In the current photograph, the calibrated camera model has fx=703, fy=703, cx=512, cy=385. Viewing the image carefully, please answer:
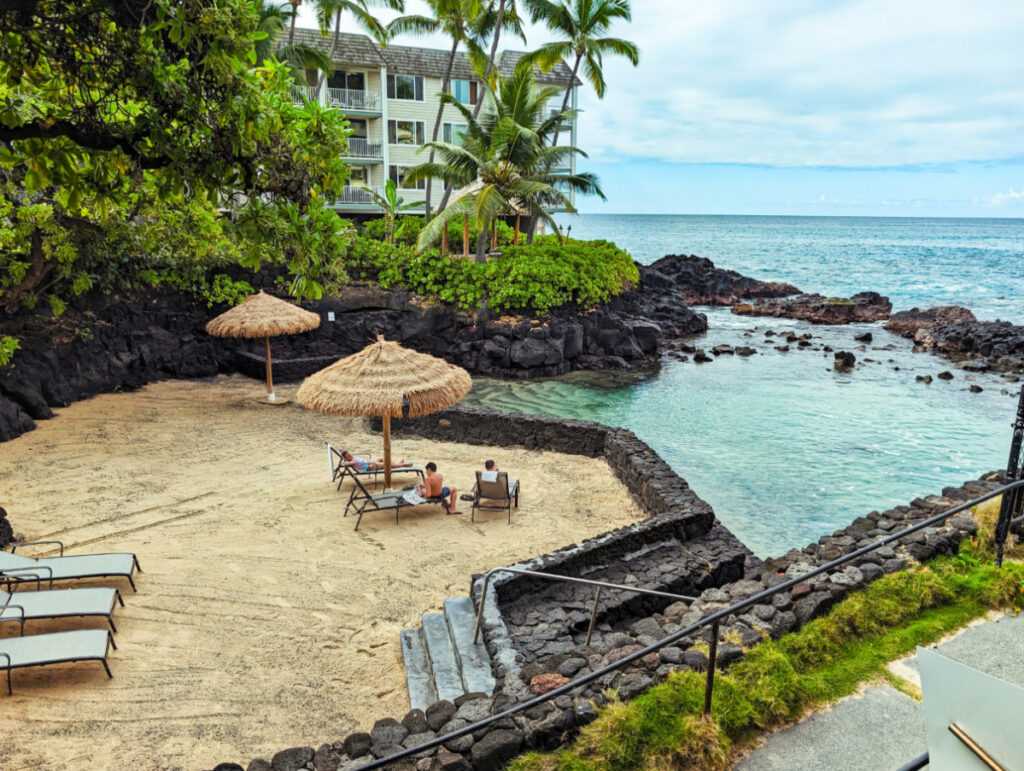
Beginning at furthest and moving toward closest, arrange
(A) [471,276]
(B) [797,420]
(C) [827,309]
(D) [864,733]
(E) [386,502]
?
(C) [827,309] < (A) [471,276] < (B) [797,420] < (E) [386,502] < (D) [864,733]

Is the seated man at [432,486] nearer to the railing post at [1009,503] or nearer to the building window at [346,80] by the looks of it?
the railing post at [1009,503]

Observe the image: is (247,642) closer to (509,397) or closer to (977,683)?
(977,683)

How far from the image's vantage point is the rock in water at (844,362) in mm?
28766

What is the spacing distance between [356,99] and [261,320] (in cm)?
2345

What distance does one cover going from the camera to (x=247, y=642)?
737cm

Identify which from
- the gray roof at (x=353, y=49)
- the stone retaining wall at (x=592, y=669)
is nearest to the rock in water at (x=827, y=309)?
the gray roof at (x=353, y=49)

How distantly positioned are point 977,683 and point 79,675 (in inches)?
281

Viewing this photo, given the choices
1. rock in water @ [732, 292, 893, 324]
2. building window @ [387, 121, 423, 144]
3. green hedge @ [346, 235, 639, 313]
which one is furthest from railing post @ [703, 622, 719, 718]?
rock in water @ [732, 292, 893, 324]

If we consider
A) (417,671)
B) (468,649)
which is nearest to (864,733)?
(468,649)

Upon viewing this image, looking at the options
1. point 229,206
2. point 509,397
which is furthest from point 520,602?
point 509,397

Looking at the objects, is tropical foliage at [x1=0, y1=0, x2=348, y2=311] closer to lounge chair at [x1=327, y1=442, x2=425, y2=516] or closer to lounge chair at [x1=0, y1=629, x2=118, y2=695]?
lounge chair at [x1=0, y1=629, x2=118, y2=695]

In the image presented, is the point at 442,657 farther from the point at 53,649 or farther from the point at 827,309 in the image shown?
the point at 827,309

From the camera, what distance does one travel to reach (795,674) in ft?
15.8

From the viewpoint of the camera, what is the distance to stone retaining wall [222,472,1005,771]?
4.42 meters
